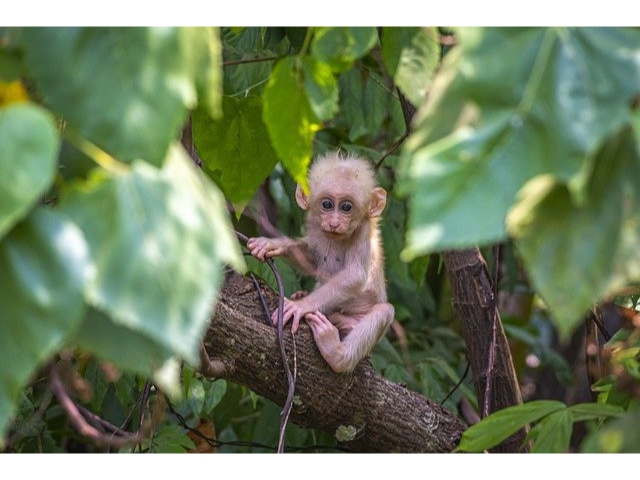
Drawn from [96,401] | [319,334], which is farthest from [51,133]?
[96,401]

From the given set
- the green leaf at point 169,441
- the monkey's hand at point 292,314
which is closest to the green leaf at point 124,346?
the monkey's hand at point 292,314

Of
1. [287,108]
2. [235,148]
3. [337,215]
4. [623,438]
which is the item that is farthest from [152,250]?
[337,215]

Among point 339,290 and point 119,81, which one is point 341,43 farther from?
point 339,290

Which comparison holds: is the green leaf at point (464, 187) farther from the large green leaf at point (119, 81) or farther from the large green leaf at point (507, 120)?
the large green leaf at point (119, 81)

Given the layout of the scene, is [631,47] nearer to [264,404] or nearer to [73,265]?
[73,265]

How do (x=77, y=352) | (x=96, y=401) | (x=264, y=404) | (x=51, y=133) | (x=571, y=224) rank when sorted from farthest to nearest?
(x=264, y=404) < (x=96, y=401) < (x=77, y=352) < (x=571, y=224) < (x=51, y=133)

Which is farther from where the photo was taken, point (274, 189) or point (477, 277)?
point (274, 189)

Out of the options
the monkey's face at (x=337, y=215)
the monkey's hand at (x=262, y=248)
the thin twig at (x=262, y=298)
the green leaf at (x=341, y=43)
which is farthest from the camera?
the monkey's face at (x=337, y=215)
